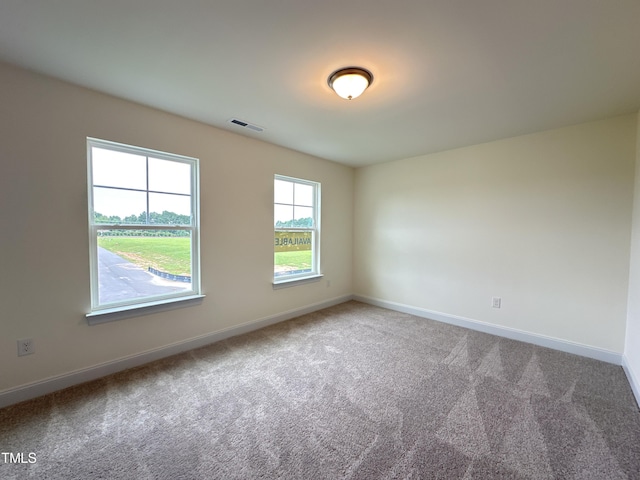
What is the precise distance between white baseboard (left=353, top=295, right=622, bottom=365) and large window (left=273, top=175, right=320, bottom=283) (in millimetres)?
1542

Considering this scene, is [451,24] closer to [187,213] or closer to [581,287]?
[187,213]

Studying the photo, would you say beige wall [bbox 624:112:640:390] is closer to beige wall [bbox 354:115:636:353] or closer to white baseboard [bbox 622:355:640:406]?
white baseboard [bbox 622:355:640:406]

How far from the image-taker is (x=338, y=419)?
5.86 feet

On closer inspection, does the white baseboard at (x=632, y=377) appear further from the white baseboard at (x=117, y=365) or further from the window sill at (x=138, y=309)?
the window sill at (x=138, y=309)

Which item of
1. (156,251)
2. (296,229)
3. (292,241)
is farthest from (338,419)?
(296,229)

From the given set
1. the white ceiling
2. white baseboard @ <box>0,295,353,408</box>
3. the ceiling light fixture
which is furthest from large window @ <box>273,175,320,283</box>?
the ceiling light fixture

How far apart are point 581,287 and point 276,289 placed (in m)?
3.51

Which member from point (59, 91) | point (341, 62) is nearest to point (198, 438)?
point (341, 62)

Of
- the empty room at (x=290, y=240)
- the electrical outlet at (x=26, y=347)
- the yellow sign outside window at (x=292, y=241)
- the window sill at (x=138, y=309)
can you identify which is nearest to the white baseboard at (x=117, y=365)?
the empty room at (x=290, y=240)

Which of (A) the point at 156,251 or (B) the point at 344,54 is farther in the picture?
(A) the point at 156,251

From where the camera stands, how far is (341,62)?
177cm

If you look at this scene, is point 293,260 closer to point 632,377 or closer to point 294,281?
point 294,281

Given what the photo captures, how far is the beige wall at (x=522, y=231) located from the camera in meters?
2.62

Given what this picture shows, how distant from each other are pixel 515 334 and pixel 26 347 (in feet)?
15.6
